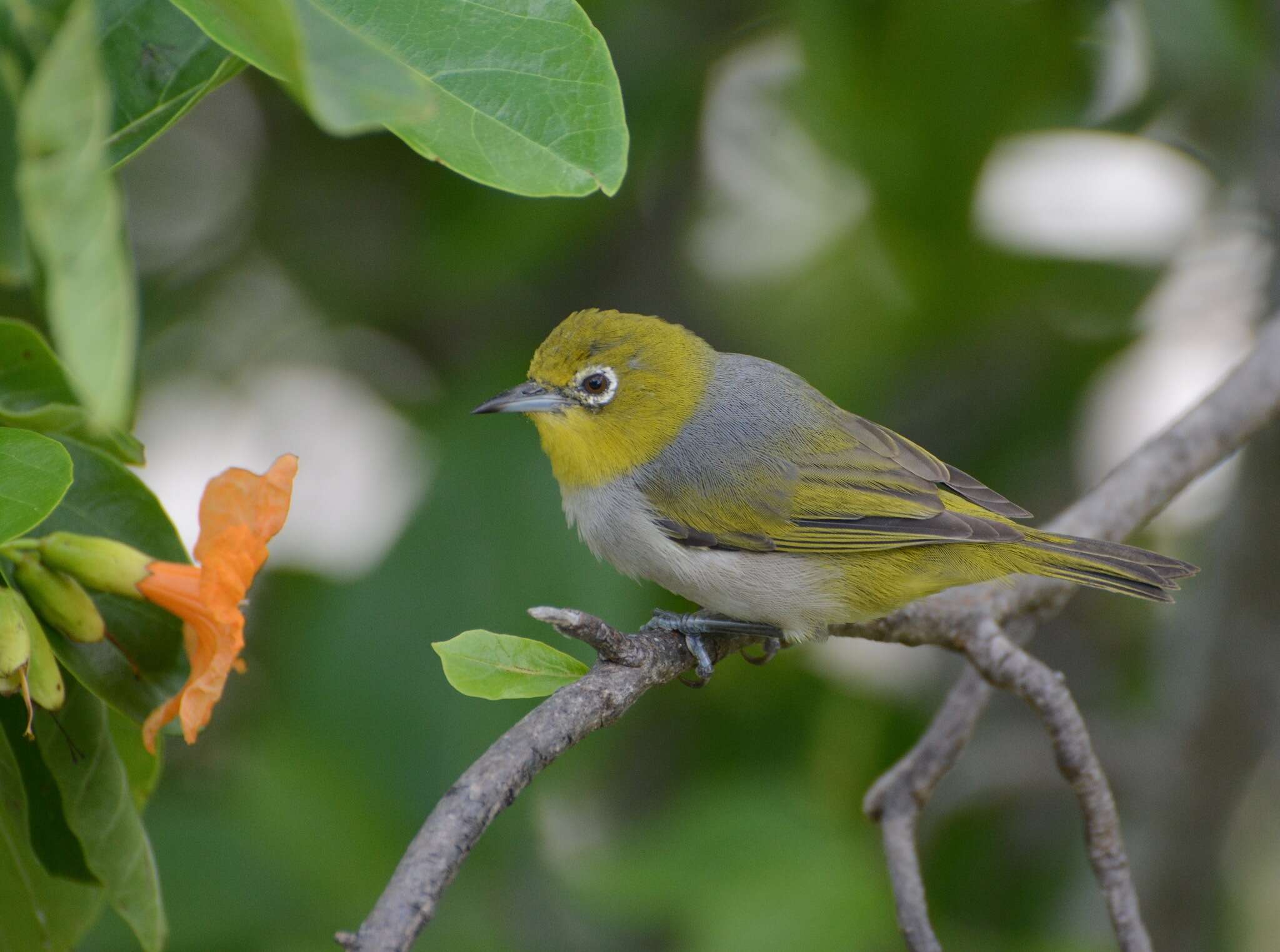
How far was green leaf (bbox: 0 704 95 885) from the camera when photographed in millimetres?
1926

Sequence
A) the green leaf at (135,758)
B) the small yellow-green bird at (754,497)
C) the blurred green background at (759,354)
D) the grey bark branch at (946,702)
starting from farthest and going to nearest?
1. the blurred green background at (759,354)
2. the small yellow-green bird at (754,497)
3. the green leaf at (135,758)
4. the grey bark branch at (946,702)

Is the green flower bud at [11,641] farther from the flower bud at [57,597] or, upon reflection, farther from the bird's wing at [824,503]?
the bird's wing at [824,503]

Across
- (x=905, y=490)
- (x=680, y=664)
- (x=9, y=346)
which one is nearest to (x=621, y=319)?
(x=905, y=490)

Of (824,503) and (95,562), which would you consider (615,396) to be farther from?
(95,562)

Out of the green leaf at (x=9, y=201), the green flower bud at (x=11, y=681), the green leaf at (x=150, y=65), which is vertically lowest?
the green flower bud at (x=11, y=681)

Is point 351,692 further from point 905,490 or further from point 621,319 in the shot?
point 905,490

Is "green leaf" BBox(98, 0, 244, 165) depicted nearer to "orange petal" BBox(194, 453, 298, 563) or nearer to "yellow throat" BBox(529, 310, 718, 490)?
"orange petal" BBox(194, 453, 298, 563)

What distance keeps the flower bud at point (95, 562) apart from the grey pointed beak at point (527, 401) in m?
1.66

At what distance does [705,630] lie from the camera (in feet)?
10.4

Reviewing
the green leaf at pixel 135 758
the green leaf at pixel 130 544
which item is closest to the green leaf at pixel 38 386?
the green leaf at pixel 130 544

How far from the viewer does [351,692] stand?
3.80m

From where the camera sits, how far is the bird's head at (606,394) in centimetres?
362

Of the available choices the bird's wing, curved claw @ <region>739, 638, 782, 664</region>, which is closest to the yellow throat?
the bird's wing

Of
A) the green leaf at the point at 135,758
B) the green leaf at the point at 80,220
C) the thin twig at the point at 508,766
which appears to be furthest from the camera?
the green leaf at the point at 135,758
